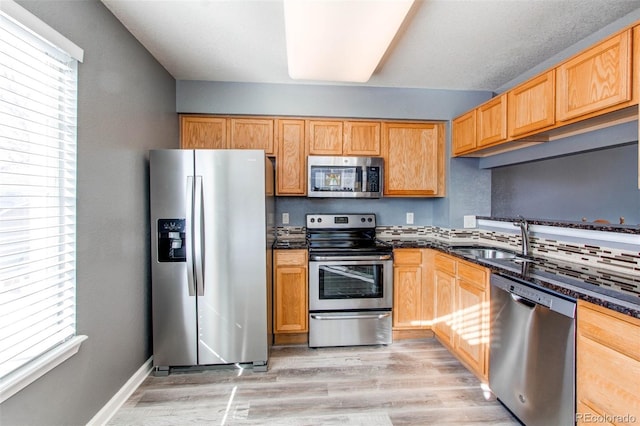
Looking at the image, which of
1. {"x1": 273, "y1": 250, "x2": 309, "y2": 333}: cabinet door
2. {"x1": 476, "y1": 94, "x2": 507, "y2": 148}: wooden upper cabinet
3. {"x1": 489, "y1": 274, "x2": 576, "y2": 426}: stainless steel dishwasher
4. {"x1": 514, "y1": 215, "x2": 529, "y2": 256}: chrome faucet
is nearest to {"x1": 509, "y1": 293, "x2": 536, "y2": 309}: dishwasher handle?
{"x1": 489, "y1": 274, "x2": 576, "y2": 426}: stainless steel dishwasher

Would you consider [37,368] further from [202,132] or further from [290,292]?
[202,132]

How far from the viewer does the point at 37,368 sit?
124 centimetres

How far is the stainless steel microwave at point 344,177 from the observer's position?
2.86 metres

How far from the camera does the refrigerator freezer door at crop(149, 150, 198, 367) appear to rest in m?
2.15

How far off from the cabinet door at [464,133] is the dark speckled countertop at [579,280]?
113cm

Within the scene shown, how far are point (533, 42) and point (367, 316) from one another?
2507 mm

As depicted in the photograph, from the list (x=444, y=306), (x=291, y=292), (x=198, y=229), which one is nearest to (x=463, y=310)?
(x=444, y=306)

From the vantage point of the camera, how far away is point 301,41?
181 cm

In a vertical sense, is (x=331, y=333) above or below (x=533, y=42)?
below

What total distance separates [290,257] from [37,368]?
172 cm

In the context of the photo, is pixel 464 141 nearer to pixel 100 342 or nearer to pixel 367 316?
pixel 367 316

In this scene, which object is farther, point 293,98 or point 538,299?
point 293,98

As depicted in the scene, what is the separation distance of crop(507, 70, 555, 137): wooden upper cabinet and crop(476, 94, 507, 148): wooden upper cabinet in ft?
0.16

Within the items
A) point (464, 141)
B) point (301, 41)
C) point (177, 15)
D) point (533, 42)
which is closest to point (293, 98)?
point (301, 41)
